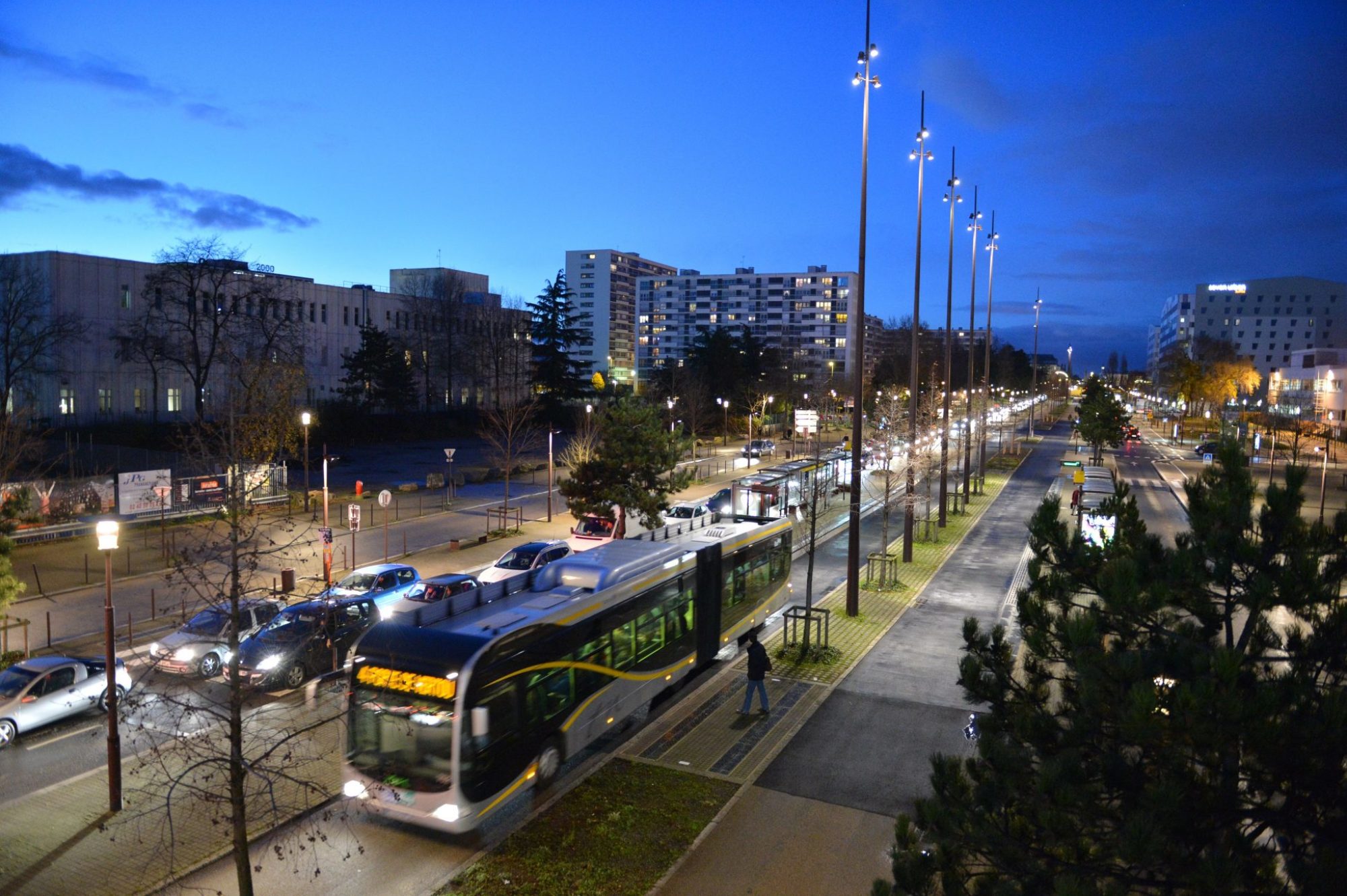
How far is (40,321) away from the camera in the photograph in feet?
169

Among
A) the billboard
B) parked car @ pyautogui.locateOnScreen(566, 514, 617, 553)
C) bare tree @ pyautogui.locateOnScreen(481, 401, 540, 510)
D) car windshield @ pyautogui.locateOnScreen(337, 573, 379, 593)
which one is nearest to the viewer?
car windshield @ pyautogui.locateOnScreen(337, 573, 379, 593)

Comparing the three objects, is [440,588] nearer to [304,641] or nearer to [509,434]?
[304,641]

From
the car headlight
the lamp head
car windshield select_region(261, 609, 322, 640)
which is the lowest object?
the car headlight

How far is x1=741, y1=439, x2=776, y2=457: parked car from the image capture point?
64188mm

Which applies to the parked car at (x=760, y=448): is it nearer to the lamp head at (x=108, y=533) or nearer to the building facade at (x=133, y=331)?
the building facade at (x=133, y=331)

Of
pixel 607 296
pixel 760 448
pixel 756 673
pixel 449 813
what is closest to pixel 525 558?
pixel 756 673

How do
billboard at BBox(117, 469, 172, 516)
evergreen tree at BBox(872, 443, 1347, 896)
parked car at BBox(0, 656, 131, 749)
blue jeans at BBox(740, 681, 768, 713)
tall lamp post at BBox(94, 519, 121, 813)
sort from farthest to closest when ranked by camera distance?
billboard at BBox(117, 469, 172, 516) → blue jeans at BBox(740, 681, 768, 713) → parked car at BBox(0, 656, 131, 749) → tall lamp post at BBox(94, 519, 121, 813) → evergreen tree at BBox(872, 443, 1347, 896)

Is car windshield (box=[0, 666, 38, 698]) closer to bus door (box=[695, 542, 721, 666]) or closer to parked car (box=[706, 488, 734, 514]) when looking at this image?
bus door (box=[695, 542, 721, 666])

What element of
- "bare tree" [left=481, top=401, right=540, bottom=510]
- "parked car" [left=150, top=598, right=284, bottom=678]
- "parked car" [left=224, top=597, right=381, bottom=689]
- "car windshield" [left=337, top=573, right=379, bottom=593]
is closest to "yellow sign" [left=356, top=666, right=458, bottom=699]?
"parked car" [left=224, top=597, right=381, bottom=689]

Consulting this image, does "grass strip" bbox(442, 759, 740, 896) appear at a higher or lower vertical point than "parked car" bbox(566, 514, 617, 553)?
lower

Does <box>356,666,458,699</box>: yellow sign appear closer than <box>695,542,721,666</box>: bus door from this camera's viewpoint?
Yes

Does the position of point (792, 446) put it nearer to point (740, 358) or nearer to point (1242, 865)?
point (740, 358)

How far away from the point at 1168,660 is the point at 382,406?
250ft

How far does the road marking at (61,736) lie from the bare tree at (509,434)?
21.4 metres
